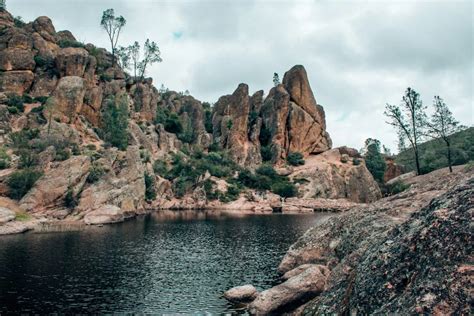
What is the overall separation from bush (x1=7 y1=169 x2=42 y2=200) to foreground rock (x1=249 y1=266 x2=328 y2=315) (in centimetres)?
6149

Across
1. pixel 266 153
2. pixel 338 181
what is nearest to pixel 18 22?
pixel 266 153

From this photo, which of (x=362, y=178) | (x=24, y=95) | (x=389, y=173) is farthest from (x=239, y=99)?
(x=24, y=95)

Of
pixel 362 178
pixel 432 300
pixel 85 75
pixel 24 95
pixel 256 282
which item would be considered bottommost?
pixel 256 282

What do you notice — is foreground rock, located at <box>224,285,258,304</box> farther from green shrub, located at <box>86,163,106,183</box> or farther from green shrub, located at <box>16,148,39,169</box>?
green shrub, located at <box>16,148,39,169</box>

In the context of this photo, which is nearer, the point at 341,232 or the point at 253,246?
the point at 341,232

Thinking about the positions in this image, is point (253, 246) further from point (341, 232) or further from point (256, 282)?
point (341, 232)

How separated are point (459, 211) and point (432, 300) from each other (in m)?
3.17

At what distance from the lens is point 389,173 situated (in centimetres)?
13775

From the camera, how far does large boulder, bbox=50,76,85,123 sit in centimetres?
9981

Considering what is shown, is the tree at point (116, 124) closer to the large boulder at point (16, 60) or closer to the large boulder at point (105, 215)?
the large boulder at point (16, 60)

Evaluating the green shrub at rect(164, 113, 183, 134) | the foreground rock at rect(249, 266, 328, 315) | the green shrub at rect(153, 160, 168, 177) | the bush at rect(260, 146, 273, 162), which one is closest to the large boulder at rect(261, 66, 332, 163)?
the bush at rect(260, 146, 273, 162)

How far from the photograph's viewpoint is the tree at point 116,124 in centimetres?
10388

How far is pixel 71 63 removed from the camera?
109 m

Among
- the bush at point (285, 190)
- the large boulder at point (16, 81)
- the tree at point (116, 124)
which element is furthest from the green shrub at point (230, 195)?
the large boulder at point (16, 81)
